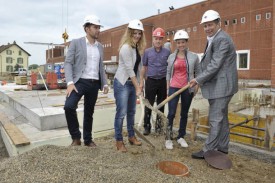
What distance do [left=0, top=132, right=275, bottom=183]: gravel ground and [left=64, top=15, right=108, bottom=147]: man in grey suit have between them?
465 mm

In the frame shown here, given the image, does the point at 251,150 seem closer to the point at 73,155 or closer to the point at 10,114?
the point at 73,155

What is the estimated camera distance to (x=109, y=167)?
9.58ft

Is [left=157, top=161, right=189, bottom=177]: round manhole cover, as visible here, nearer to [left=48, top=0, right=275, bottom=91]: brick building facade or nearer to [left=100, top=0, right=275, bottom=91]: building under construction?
[left=100, top=0, right=275, bottom=91]: building under construction

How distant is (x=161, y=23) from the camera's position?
1307 inches

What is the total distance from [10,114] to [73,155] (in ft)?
17.6

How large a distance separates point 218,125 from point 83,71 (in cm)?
193

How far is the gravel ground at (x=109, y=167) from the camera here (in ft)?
8.66

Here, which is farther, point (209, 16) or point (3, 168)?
point (209, 16)

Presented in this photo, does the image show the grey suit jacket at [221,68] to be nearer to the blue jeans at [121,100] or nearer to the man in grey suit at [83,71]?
the blue jeans at [121,100]

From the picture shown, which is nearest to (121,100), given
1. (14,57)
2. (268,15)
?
(268,15)

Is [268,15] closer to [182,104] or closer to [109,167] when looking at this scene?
[182,104]

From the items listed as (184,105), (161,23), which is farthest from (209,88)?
(161,23)

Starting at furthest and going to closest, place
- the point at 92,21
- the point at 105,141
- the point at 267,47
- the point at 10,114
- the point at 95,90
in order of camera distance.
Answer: the point at 267,47
the point at 10,114
the point at 105,141
the point at 95,90
the point at 92,21

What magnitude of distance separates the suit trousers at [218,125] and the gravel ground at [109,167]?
278mm
